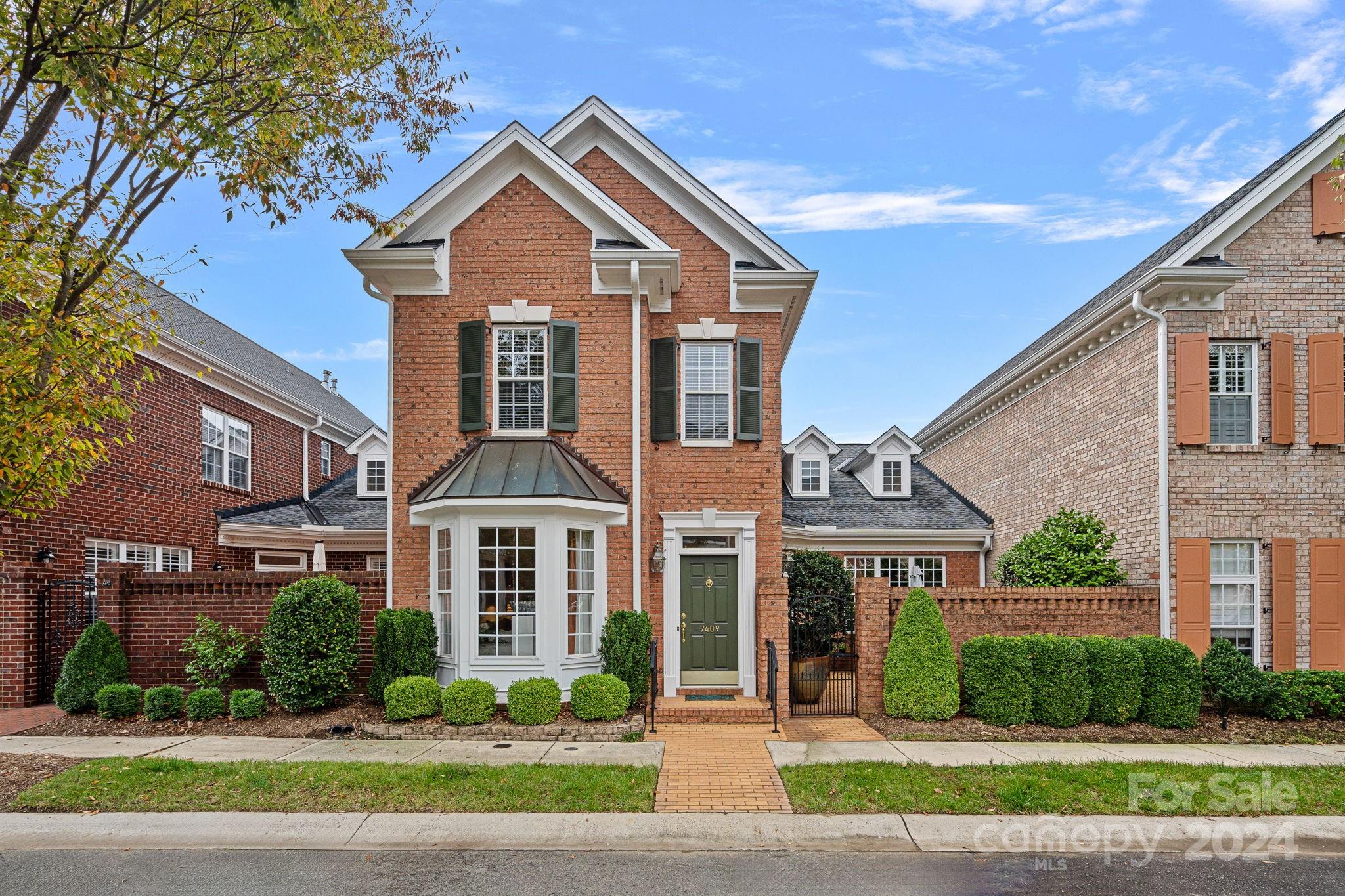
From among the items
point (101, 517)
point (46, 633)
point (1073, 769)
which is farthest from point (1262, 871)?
point (101, 517)

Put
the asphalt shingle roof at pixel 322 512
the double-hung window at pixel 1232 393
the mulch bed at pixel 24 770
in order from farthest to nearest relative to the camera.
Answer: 1. the asphalt shingle roof at pixel 322 512
2. the double-hung window at pixel 1232 393
3. the mulch bed at pixel 24 770

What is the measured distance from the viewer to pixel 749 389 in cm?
1378

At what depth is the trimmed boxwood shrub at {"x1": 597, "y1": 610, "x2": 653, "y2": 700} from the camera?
39.9ft

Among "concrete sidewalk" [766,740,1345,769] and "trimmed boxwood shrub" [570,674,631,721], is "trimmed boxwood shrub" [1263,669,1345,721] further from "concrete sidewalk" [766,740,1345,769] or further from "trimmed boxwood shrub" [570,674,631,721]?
"trimmed boxwood shrub" [570,674,631,721]

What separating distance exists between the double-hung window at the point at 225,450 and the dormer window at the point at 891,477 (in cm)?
1605

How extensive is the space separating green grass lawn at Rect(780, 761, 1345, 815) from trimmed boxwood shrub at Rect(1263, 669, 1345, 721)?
8.65 feet

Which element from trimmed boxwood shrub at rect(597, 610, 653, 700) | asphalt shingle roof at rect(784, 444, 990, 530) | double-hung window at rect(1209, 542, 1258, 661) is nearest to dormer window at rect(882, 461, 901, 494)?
asphalt shingle roof at rect(784, 444, 990, 530)

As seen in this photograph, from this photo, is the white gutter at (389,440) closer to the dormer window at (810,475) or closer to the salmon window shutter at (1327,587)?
the dormer window at (810,475)

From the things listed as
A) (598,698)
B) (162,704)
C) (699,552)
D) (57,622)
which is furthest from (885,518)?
(57,622)

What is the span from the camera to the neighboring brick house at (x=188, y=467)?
1442 cm

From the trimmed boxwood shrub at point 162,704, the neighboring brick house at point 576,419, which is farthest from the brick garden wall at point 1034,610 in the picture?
the trimmed boxwood shrub at point 162,704

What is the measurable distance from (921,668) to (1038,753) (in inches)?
78.2

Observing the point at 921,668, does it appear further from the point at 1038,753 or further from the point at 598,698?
the point at 598,698

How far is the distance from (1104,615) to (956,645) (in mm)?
2554
